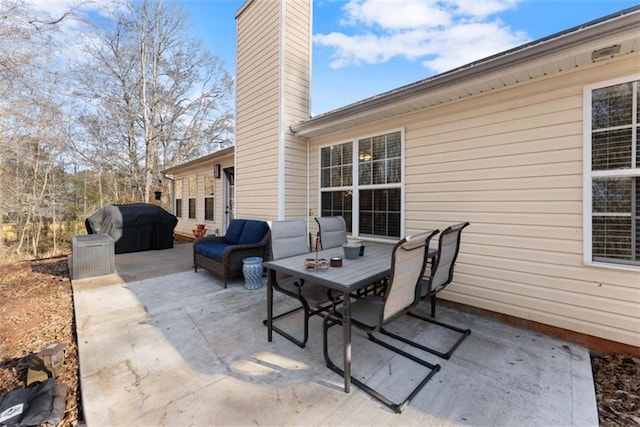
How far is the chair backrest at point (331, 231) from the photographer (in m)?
3.66

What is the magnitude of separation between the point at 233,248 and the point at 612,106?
461 cm

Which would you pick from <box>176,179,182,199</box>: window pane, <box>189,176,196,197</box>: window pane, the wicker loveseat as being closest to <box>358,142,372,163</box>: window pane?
the wicker loveseat

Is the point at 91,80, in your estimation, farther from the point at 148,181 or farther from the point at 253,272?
the point at 253,272

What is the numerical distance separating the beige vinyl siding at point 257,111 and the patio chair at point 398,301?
10.9 feet

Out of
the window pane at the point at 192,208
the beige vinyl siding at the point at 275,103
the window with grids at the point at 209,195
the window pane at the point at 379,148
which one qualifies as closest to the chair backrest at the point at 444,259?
the window pane at the point at 379,148

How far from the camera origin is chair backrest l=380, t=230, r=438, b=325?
178 cm

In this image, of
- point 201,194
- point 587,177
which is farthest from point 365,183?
point 201,194

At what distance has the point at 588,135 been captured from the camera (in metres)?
2.50

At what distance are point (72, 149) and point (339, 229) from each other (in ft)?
40.3

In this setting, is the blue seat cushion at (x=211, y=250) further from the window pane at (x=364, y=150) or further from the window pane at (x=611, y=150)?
the window pane at (x=611, y=150)

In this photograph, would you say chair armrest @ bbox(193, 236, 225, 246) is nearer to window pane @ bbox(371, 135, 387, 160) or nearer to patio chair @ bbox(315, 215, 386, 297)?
patio chair @ bbox(315, 215, 386, 297)

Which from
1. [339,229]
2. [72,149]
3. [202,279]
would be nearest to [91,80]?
[72,149]

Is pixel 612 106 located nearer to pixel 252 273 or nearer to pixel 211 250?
pixel 252 273

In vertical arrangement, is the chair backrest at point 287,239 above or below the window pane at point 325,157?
below
